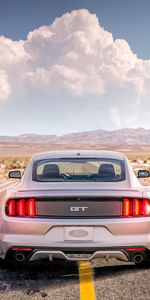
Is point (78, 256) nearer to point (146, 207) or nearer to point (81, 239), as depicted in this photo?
point (81, 239)

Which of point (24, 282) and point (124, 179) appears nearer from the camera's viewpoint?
point (24, 282)

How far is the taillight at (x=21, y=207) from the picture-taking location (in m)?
5.06

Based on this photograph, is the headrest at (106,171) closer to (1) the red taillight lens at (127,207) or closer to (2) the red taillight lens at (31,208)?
(1) the red taillight lens at (127,207)

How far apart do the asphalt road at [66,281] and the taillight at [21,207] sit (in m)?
0.70

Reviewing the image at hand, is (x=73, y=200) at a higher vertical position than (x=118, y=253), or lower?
higher

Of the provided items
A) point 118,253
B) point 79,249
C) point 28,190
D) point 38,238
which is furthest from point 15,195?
point 118,253

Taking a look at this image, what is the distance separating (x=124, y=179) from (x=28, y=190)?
1.11 meters

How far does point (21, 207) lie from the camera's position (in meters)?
5.10

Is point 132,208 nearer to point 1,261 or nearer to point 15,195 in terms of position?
point 15,195

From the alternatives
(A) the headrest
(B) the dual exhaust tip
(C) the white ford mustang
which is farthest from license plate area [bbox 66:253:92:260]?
(A) the headrest

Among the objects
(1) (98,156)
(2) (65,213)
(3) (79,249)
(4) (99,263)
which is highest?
(1) (98,156)

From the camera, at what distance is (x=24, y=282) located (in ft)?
16.6

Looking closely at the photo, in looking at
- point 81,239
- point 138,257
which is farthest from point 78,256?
point 138,257

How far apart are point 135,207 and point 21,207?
1.19 meters
